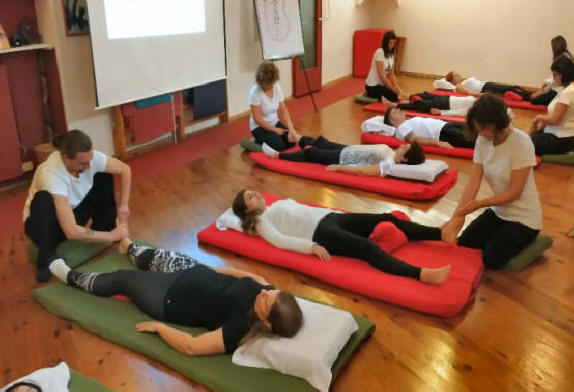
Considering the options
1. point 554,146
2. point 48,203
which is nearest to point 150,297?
point 48,203

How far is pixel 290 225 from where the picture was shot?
2.97 m

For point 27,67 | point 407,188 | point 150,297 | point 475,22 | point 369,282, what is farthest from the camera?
point 475,22

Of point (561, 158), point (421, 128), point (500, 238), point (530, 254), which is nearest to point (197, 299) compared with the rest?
point (500, 238)

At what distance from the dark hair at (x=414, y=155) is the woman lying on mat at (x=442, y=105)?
182 centimetres

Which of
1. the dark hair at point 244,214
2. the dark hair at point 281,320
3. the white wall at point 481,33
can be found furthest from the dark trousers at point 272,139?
the white wall at point 481,33

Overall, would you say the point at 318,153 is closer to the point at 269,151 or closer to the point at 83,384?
the point at 269,151

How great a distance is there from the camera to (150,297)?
235 cm

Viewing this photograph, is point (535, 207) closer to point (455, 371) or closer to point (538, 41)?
point (455, 371)

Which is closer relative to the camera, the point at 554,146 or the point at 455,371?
the point at 455,371

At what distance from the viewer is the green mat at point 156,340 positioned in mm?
1985

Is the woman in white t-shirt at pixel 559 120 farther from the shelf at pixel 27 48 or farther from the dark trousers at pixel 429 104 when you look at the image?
the shelf at pixel 27 48

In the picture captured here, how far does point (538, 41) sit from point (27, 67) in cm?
625

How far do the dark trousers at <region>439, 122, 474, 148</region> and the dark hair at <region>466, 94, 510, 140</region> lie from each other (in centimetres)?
197

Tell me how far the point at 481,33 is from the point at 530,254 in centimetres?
549
